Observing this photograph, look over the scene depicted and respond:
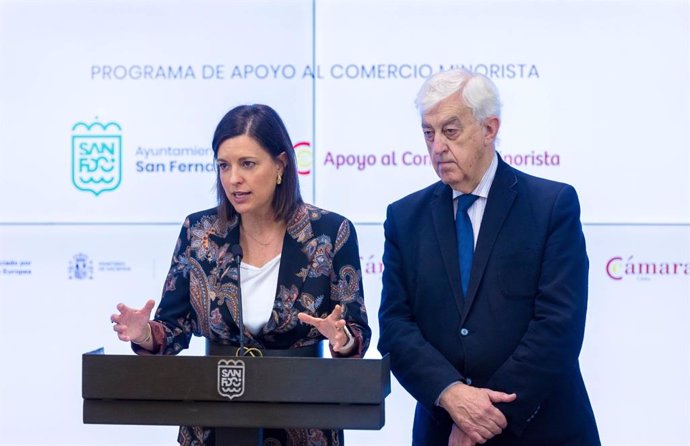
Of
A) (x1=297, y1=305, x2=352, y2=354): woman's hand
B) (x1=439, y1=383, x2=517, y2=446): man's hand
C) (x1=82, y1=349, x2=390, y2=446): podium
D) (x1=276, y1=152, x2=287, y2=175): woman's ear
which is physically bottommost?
(x1=439, y1=383, x2=517, y2=446): man's hand

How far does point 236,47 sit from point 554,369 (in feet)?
7.69

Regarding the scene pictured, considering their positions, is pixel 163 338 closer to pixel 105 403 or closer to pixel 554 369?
pixel 105 403

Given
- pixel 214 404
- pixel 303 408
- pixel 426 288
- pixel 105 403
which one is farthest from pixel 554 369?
pixel 105 403

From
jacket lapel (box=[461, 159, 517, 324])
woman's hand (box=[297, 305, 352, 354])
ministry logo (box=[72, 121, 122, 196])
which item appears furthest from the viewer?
ministry logo (box=[72, 121, 122, 196])

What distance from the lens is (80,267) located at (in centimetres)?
430

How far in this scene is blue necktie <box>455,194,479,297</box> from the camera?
2.60 metres

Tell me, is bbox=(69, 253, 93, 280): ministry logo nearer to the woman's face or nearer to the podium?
the woman's face

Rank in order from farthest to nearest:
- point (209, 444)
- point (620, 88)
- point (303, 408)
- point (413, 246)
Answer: point (620, 88)
point (413, 246)
point (209, 444)
point (303, 408)

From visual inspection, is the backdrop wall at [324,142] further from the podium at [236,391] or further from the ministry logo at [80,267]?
the podium at [236,391]

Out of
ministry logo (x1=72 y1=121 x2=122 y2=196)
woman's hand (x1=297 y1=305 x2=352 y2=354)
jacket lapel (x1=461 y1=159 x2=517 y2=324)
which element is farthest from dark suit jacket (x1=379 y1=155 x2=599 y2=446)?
ministry logo (x1=72 y1=121 x2=122 y2=196)

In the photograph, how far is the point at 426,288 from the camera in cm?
262

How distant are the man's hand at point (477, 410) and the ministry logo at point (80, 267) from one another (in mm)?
2293

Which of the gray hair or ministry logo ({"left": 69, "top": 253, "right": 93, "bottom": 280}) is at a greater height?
the gray hair

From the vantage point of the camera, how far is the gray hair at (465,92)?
8.50 feet
